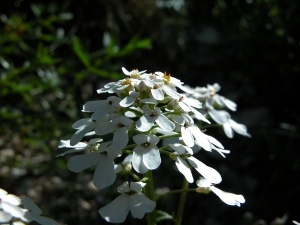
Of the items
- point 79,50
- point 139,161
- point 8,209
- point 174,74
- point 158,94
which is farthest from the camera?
point 174,74

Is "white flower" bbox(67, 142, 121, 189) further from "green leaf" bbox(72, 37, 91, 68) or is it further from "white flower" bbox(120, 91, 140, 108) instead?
"green leaf" bbox(72, 37, 91, 68)

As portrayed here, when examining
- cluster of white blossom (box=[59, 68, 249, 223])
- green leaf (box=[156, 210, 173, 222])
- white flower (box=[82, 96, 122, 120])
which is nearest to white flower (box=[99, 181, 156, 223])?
cluster of white blossom (box=[59, 68, 249, 223])

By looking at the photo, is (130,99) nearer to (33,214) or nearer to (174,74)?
(33,214)

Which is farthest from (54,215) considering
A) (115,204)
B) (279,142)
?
(115,204)

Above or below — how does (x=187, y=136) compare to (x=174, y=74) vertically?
above

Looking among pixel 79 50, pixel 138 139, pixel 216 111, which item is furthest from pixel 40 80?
pixel 138 139

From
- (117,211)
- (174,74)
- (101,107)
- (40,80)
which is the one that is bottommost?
(174,74)
